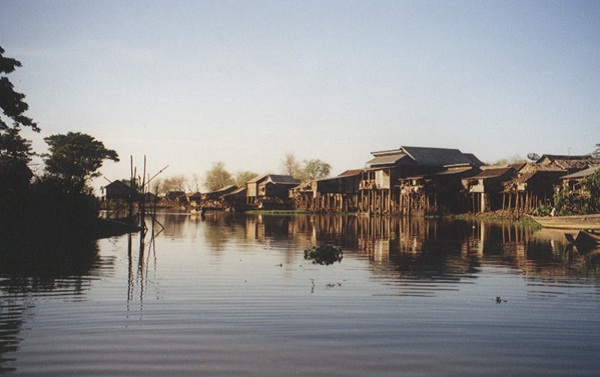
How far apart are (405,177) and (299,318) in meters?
62.9

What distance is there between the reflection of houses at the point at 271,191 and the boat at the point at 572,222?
180 ft

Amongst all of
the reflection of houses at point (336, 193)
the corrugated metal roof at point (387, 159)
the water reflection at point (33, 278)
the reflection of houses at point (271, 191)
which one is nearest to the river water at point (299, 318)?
the water reflection at point (33, 278)

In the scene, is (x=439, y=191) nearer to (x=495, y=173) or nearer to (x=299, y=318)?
(x=495, y=173)

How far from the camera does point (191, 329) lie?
999 cm

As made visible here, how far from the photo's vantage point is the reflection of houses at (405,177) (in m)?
68.5

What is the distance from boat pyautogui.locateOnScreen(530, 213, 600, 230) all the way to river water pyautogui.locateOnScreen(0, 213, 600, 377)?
1535cm

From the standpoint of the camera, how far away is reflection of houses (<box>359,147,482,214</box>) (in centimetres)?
6850

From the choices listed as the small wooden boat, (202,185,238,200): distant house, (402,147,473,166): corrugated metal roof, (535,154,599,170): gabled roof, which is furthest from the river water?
(202,185,238,200): distant house

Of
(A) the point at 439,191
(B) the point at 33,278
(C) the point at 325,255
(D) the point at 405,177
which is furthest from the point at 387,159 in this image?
(B) the point at 33,278

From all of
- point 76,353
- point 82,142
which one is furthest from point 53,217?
point 82,142

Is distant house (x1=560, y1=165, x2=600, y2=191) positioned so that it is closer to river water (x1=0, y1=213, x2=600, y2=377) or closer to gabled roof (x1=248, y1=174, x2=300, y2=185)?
river water (x1=0, y1=213, x2=600, y2=377)

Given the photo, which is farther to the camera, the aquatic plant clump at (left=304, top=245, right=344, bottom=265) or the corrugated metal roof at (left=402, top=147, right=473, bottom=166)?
the corrugated metal roof at (left=402, top=147, right=473, bottom=166)

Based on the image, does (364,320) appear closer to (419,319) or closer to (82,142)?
(419,319)

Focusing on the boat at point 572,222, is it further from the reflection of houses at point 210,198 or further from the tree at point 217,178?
the tree at point 217,178
